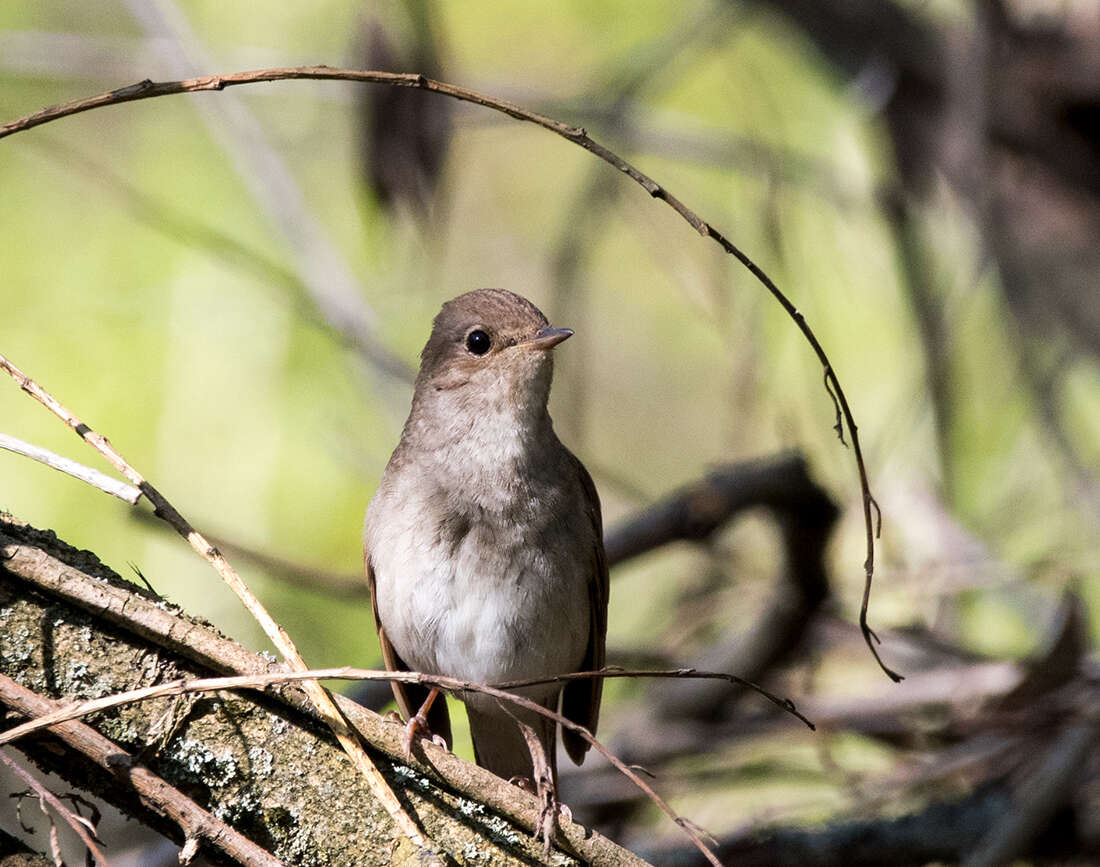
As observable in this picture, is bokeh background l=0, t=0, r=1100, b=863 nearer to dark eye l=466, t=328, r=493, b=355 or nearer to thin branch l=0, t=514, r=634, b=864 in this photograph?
dark eye l=466, t=328, r=493, b=355

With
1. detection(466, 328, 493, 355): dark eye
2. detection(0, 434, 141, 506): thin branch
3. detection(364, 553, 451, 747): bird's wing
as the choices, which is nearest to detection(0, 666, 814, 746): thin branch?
detection(0, 434, 141, 506): thin branch

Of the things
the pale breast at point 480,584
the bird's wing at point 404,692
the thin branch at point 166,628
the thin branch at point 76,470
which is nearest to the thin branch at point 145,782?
the thin branch at point 166,628

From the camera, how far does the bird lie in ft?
11.0

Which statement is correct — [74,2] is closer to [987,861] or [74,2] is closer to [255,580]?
[255,580]

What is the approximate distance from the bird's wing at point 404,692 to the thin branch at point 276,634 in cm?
136

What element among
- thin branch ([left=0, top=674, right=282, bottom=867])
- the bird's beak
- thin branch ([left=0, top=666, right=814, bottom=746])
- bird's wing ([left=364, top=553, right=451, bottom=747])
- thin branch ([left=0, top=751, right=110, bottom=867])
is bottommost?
thin branch ([left=0, top=751, right=110, bottom=867])

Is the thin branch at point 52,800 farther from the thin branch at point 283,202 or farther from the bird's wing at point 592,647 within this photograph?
the thin branch at point 283,202

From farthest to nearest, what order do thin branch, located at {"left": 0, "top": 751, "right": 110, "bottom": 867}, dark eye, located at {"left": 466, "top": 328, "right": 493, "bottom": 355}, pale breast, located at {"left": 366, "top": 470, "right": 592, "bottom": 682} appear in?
dark eye, located at {"left": 466, "top": 328, "right": 493, "bottom": 355}
pale breast, located at {"left": 366, "top": 470, "right": 592, "bottom": 682}
thin branch, located at {"left": 0, "top": 751, "right": 110, "bottom": 867}

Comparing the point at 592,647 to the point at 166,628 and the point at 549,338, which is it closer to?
the point at 549,338

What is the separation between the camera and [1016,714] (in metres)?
4.17

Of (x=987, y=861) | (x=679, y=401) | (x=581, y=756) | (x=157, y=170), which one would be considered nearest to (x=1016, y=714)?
(x=987, y=861)

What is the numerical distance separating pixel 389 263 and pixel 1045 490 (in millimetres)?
3474

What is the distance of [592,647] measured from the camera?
148 inches

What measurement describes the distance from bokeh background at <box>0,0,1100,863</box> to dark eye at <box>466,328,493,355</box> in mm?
1139
